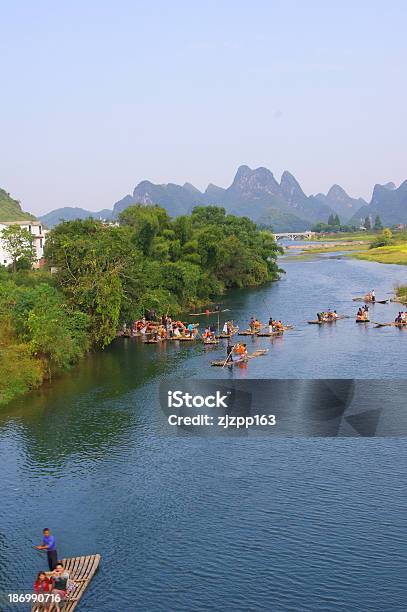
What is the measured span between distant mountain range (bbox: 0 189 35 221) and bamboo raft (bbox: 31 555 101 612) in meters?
113

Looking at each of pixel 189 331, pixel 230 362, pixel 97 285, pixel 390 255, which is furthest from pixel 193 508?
pixel 390 255

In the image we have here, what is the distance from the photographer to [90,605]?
18641 millimetres

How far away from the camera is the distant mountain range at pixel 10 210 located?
131750 mm

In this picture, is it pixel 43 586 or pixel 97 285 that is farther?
pixel 97 285

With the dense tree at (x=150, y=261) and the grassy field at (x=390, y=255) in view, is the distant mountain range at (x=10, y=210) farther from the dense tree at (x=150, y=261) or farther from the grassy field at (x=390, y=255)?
the grassy field at (x=390, y=255)

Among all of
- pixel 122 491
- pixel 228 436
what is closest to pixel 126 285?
pixel 228 436

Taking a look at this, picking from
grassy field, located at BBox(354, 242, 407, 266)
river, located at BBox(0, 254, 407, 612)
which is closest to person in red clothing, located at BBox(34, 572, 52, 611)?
river, located at BBox(0, 254, 407, 612)

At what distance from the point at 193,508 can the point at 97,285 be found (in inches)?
1088

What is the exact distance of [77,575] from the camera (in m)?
19.6

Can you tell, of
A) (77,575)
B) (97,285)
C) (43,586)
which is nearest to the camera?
(43,586)

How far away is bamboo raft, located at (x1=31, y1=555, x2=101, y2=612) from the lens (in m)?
18.3

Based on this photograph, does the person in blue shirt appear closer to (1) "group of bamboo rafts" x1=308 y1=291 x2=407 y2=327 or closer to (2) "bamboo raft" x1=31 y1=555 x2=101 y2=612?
(2) "bamboo raft" x1=31 y1=555 x2=101 y2=612

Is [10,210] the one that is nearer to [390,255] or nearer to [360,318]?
[390,255]

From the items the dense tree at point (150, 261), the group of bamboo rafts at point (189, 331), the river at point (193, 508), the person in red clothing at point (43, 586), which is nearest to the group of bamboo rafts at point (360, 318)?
the group of bamboo rafts at point (189, 331)
